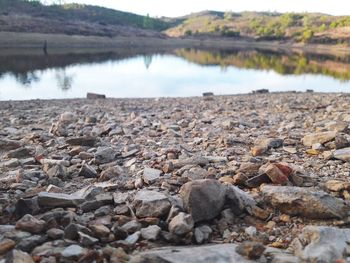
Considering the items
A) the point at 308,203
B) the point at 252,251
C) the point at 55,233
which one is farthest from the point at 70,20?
the point at 252,251

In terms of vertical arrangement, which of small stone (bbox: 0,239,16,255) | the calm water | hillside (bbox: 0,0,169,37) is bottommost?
the calm water

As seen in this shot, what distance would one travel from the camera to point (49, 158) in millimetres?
5973

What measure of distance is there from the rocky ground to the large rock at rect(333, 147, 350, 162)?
0.8 inches

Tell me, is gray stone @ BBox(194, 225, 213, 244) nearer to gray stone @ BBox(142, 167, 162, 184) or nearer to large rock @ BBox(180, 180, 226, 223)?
large rock @ BBox(180, 180, 226, 223)

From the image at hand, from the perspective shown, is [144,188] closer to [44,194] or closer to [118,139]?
[44,194]

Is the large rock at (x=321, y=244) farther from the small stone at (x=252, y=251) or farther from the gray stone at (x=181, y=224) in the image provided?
the gray stone at (x=181, y=224)

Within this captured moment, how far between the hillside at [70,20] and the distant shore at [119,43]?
4300 mm

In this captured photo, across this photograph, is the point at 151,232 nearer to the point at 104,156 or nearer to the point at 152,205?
the point at 152,205

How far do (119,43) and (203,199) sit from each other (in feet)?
280

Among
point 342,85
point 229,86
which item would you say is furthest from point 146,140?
point 342,85

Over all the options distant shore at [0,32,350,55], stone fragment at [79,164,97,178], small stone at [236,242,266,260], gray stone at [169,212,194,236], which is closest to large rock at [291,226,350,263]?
small stone at [236,242,266,260]

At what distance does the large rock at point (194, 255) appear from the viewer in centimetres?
280

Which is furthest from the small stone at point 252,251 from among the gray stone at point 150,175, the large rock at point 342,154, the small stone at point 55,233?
the large rock at point 342,154

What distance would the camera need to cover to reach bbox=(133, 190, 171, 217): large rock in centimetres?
362
